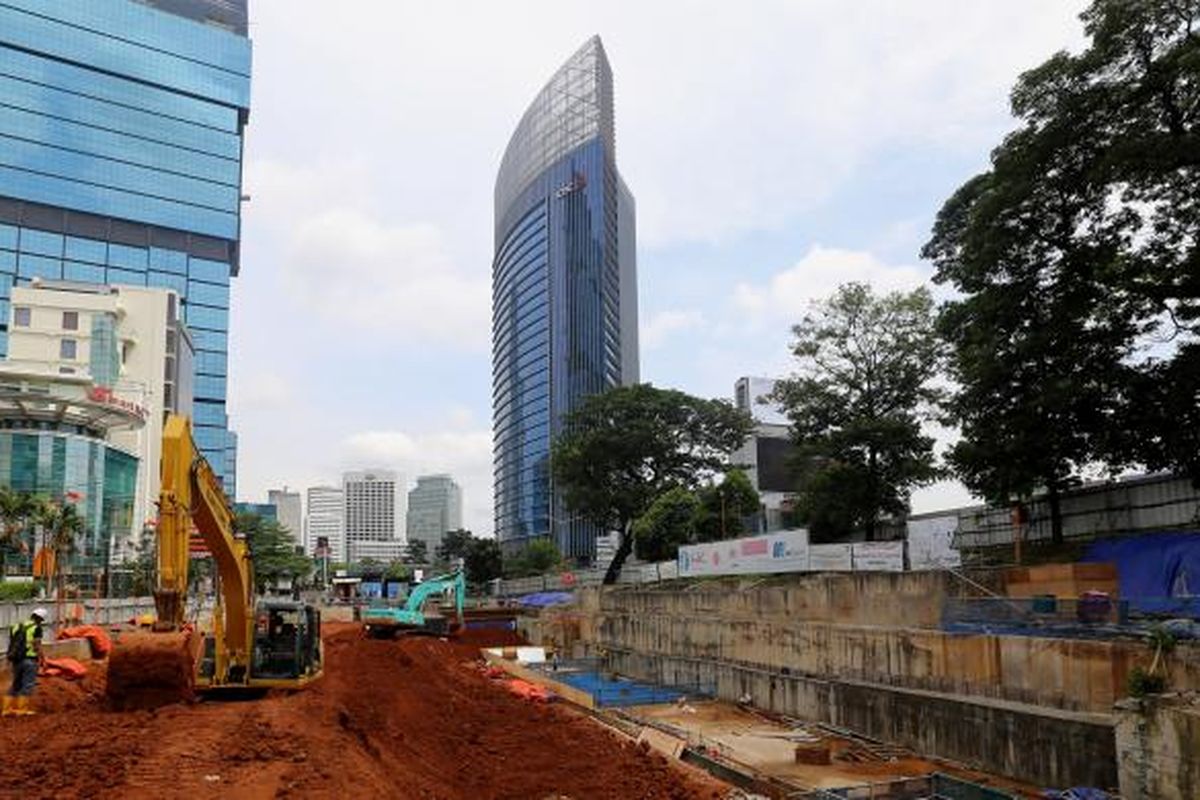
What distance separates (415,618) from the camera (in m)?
42.7

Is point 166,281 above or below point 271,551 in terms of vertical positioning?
above

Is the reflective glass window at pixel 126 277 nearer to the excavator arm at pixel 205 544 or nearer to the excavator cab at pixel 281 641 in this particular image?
the excavator cab at pixel 281 641

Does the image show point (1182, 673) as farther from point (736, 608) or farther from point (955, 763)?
point (736, 608)

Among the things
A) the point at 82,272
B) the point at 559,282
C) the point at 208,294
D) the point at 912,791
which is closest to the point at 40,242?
the point at 82,272

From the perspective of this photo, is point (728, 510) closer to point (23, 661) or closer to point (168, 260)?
point (23, 661)

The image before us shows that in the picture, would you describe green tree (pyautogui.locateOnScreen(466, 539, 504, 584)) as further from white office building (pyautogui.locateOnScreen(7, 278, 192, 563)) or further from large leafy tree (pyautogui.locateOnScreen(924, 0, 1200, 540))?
large leafy tree (pyautogui.locateOnScreen(924, 0, 1200, 540))

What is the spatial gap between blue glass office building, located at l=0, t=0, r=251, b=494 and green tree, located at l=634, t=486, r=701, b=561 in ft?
267

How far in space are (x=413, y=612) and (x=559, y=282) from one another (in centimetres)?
8697

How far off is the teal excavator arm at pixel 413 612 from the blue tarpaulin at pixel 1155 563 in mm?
28039

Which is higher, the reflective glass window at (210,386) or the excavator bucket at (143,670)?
the reflective glass window at (210,386)

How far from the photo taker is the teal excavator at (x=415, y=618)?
4156cm

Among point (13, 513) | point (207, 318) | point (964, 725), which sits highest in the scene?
point (207, 318)

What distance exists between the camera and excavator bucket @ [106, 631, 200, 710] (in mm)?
15938

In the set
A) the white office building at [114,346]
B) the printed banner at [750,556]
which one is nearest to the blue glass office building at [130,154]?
the white office building at [114,346]
